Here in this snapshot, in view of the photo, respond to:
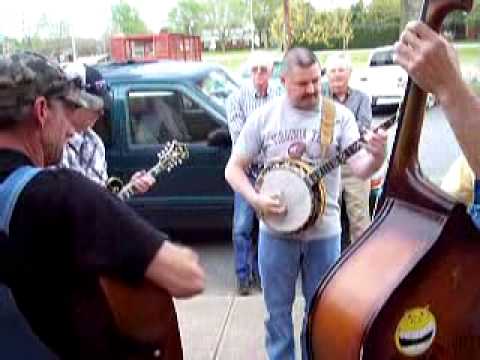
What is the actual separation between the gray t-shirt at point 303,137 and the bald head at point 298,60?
14 cm

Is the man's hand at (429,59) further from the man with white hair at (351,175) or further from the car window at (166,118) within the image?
the car window at (166,118)

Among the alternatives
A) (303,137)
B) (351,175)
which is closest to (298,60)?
(303,137)

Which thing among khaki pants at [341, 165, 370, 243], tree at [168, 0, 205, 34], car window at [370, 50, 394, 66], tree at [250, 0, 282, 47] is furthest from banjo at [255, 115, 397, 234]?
tree at [168, 0, 205, 34]

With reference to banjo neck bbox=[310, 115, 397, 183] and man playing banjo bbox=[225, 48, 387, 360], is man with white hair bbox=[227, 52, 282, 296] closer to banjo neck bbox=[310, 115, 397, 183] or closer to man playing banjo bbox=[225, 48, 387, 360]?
man playing banjo bbox=[225, 48, 387, 360]

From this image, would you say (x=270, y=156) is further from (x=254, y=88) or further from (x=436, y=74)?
(x=254, y=88)

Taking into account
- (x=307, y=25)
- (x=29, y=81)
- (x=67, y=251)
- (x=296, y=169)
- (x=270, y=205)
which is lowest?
(x=307, y=25)

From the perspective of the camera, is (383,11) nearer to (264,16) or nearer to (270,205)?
(264,16)

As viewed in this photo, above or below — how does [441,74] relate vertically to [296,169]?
above

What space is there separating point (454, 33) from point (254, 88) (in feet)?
12.1

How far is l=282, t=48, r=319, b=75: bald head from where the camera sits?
3.21m

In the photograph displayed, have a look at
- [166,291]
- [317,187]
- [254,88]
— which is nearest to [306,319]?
[166,291]

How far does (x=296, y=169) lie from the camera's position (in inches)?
122

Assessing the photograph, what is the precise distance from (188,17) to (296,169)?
29766 millimetres

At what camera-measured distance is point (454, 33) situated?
5.74 ft
